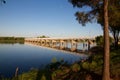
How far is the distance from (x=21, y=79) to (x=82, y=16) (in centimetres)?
1010

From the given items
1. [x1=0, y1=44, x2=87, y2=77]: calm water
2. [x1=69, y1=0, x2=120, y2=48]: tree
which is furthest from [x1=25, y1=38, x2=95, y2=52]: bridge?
[x1=69, y1=0, x2=120, y2=48]: tree

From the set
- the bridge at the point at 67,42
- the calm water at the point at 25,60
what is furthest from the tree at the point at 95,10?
the bridge at the point at 67,42

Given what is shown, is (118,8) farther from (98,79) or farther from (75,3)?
(98,79)

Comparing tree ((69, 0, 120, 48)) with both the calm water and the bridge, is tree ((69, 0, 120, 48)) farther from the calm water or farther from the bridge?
the bridge

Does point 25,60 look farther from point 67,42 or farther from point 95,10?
point 67,42

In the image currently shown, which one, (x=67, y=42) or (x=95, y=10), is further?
(x=67, y=42)

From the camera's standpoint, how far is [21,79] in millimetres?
24719

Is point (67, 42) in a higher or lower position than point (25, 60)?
higher

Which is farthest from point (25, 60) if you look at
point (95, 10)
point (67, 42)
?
point (67, 42)

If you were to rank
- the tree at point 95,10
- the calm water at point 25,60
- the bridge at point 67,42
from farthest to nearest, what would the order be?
the bridge at point 67,42 → the calm water at point 25,60 → the tree at point 95,10

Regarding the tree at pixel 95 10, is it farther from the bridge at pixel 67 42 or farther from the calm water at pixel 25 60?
the bridge at pixel 67 42

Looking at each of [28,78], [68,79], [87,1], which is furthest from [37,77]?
[87,1]

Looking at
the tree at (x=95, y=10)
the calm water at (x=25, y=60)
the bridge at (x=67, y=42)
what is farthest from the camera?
the bridge at (x=67, y=42)

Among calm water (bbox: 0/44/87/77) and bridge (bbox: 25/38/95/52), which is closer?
calm water (bbox: 0/44/87/77)
